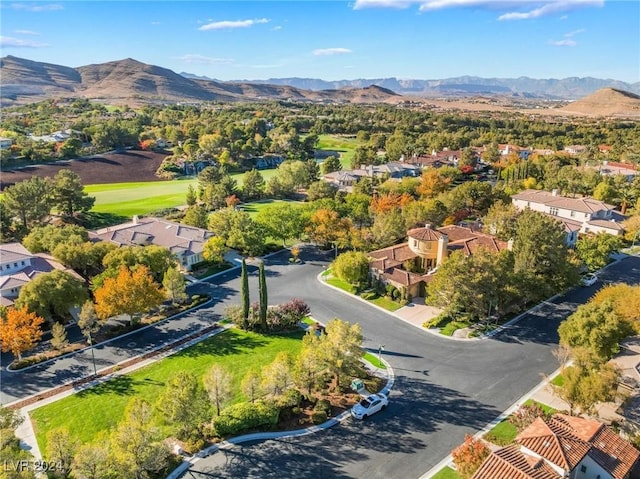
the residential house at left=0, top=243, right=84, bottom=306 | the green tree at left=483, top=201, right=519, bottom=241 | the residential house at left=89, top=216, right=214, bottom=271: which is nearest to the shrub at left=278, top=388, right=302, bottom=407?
the residential house at left=0, top=243, right=84, bottom=306

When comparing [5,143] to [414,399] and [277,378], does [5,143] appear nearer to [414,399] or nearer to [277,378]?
[277,378]

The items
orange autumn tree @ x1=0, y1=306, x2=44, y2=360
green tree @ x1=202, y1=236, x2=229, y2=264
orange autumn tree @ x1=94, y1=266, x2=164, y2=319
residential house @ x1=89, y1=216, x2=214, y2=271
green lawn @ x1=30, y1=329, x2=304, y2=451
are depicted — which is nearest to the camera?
green lawn @ x1=30, y1=329, x2=304, y2=451

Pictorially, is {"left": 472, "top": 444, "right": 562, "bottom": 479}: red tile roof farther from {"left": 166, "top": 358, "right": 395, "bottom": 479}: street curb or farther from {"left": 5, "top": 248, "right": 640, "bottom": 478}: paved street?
{"left": 166, "top": 358, "right": 395, "bottom": 479}: street curb

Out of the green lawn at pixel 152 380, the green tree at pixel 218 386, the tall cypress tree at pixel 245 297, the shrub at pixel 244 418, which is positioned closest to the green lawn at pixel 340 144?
the tall cypress tree at pixel 245 297

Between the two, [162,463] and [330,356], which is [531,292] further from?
[162,463]

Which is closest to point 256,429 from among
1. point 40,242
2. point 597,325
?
point 597,325

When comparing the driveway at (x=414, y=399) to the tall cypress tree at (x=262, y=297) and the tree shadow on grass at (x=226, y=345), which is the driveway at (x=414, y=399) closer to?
the tall cypress tree at (x=262, y=297)

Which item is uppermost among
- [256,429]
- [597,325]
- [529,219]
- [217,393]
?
[529,219]
